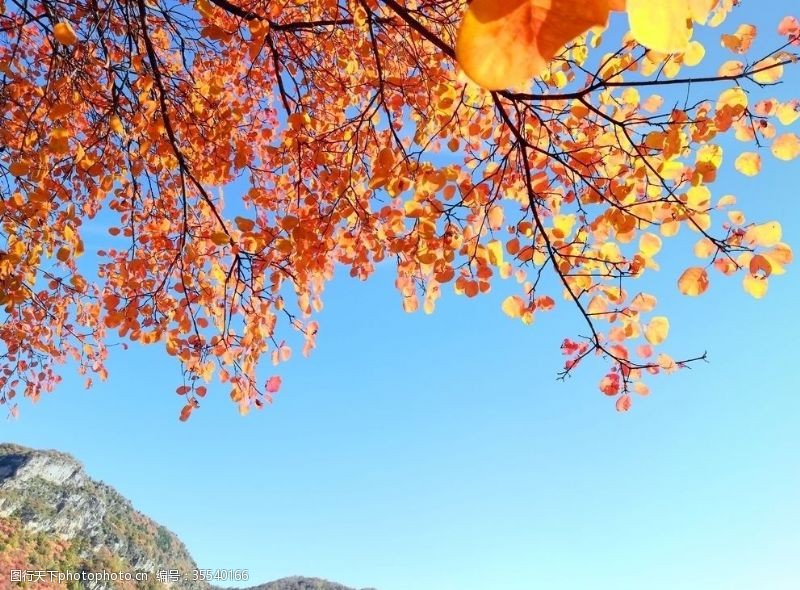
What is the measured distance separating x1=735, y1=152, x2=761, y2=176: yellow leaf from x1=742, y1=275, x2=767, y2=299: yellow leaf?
593 mm

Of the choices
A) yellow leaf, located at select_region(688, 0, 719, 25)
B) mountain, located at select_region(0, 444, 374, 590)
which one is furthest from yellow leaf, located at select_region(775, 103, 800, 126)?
mountain, located at select_region(0, 444, 374, 590)

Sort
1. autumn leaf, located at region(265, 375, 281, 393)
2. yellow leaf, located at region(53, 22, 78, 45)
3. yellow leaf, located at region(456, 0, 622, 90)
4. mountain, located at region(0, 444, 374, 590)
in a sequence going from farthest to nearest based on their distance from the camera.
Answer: mountain, located at region(0, 444, 374, 590), autumn leaf, located at region(265, 375, 281, 393), yellow leaf, located at region(53, 22, 78, 45), yellow leaf, located at region(456, 0, 622, 90)

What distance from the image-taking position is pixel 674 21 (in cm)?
52

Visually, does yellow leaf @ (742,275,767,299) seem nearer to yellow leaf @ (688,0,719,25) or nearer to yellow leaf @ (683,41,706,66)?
yellow leaf @ (683,41,706,66)

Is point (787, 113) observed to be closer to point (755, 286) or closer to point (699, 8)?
point (755, 286)

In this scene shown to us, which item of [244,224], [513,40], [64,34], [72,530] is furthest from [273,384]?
[72,530]

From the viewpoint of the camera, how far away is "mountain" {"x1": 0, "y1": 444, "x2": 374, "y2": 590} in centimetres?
7756

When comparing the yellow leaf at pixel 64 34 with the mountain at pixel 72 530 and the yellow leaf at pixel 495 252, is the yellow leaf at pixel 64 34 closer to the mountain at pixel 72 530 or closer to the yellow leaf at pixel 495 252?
the yellow leaf at pixel 495 252

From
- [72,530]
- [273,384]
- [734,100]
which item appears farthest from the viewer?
[72,530]

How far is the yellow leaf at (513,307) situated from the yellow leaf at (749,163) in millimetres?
1531

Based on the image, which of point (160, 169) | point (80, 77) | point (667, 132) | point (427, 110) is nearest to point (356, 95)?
point (427, 110)

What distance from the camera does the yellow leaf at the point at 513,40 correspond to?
50cm

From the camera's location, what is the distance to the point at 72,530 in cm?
8794

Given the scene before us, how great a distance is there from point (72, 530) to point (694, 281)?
110m
